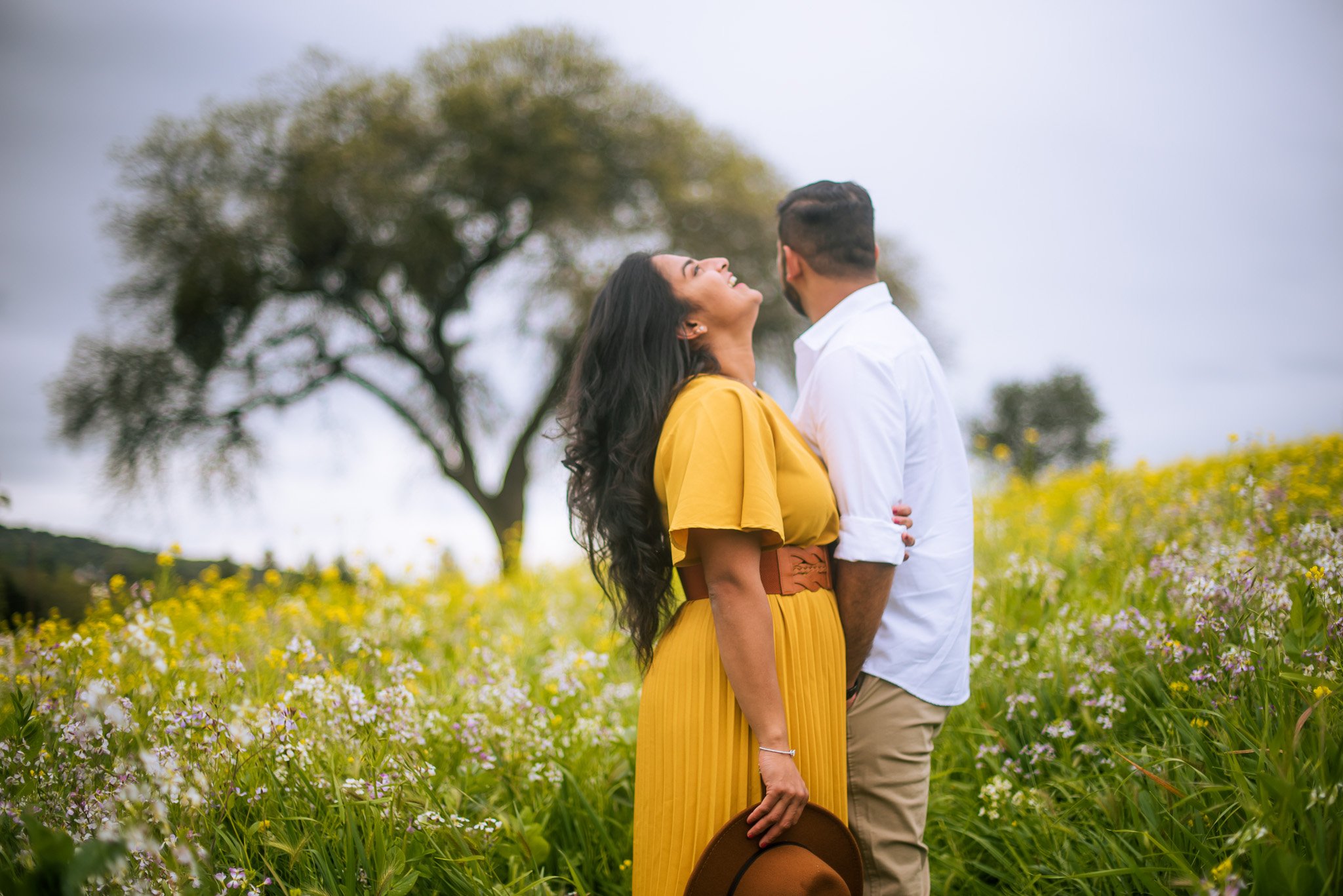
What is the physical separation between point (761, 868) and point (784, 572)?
783mm

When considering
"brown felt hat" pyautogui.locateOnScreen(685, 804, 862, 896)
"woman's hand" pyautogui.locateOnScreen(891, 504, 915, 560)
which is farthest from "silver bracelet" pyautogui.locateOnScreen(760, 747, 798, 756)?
"woman's hand" pyautogui.locateOnScreen(891, 504, 915, 560)

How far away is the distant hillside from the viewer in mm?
5699

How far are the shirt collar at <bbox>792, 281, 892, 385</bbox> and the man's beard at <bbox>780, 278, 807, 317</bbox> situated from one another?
0.27 meters

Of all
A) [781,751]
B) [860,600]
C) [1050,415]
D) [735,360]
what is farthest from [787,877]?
[1050,415]

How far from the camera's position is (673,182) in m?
15.5

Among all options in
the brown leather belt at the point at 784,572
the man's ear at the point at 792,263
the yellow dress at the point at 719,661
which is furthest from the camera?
the man's ear at the point at 792,263

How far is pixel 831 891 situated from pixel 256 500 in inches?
606

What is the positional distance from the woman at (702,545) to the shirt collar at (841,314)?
249 mm

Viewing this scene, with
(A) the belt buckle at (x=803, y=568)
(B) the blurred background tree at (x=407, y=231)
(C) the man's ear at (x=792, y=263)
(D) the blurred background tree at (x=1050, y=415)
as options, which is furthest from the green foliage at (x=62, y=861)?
(D) the blurred background tree at (x=1050, y=415)

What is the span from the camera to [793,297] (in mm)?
3172

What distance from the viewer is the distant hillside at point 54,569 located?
5.70 metres

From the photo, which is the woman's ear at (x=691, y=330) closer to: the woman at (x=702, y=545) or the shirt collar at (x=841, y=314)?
the woman at (x=702, y=545)

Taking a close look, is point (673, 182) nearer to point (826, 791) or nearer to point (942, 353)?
point (942, 353)

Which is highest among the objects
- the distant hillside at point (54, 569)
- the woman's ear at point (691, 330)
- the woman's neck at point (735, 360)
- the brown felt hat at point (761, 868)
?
the woman's ear at point (691, 330)
